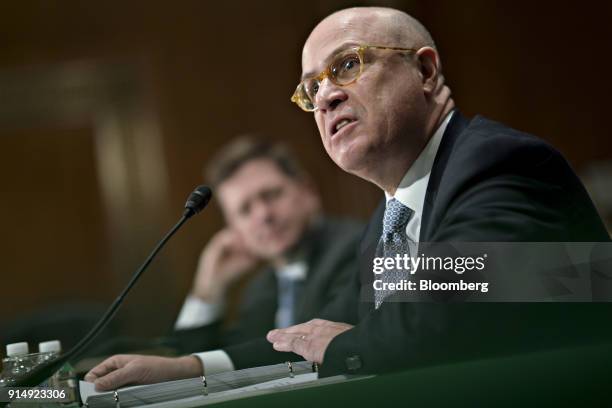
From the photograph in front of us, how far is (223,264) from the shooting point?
3643 millimetres

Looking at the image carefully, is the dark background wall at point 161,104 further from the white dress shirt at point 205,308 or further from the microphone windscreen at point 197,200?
the microphone windscreen at point 197,200

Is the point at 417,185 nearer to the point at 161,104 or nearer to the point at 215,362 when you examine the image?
the point at 215,362

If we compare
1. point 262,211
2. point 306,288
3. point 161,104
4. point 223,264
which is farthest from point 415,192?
point 161,104

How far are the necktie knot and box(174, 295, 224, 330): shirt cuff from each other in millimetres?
2053

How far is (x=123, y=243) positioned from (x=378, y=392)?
13.1 feet

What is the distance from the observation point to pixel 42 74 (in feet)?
16.0

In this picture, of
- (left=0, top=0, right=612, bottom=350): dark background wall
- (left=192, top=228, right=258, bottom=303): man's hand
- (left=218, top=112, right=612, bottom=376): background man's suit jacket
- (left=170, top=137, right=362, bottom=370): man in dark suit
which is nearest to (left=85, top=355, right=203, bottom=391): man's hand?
(left=218, top=112, right=612, bottom=376): background man's suit jacket

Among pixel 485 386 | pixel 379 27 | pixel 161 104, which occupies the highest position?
pixel 161 104

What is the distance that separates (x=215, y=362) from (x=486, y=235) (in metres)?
0.50

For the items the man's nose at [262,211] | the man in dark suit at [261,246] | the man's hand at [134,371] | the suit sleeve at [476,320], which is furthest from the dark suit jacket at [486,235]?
the man's nose at [262,211]

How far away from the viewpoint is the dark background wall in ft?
14.9

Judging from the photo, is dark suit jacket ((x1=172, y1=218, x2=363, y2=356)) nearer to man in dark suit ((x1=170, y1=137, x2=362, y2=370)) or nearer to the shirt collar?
man in dark suit ((x1=170, y1=137, x2=362, y2=370))

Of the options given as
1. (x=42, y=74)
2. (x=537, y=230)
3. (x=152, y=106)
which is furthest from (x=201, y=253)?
(x=537, y=230)

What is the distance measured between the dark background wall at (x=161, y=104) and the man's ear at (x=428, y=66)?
3159 millimetres
